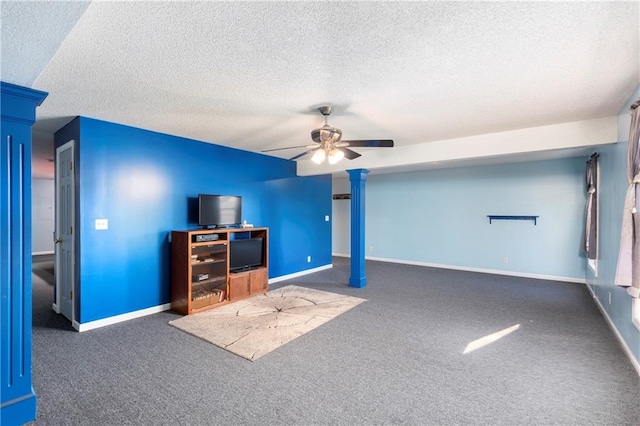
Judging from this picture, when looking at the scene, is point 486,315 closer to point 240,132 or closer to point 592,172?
point 592,172

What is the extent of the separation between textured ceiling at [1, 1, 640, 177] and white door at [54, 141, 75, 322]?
599 mm

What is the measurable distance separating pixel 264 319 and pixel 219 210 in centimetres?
175

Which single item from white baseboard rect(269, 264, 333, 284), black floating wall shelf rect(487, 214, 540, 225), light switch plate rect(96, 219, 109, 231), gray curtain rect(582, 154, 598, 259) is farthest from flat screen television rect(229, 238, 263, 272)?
gray curtain rect(582, 154, 598, 259)

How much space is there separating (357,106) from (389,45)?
1.11 m

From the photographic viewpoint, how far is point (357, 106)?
10.0ft

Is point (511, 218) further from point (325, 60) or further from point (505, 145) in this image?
point (325, 60)

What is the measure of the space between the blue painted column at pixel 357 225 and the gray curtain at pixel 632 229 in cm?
348

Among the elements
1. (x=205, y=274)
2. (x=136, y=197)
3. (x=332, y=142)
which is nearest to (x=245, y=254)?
(x=205, y=274)

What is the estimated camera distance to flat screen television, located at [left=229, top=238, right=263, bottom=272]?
15.3 feet

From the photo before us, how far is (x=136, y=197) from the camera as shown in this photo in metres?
3.93

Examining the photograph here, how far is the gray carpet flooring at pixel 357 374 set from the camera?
2047mm

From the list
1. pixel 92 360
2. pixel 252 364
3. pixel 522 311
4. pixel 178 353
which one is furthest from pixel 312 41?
pixel 522 311

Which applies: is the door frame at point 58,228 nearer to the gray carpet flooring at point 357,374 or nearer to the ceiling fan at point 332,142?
the gray carpet flooring at point 357,374

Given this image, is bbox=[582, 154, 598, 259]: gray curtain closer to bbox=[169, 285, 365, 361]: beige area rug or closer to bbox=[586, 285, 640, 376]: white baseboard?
bbox=[586, 285, 640, 376]: white baseboard
